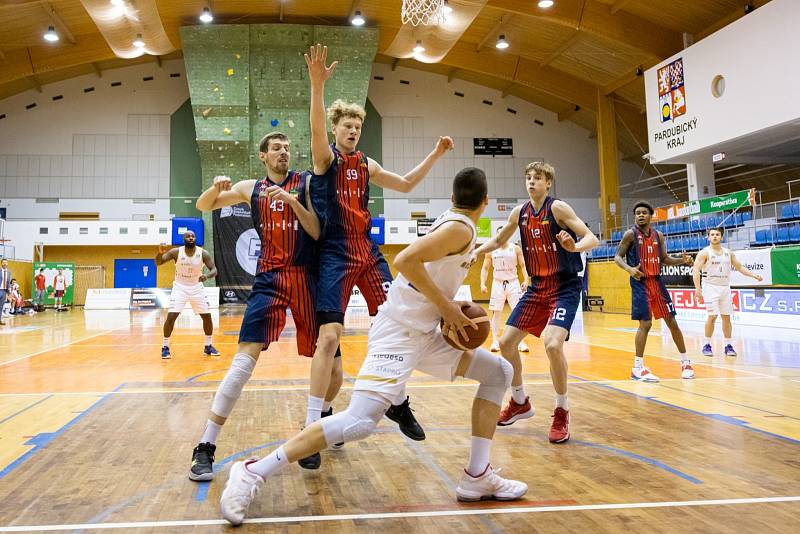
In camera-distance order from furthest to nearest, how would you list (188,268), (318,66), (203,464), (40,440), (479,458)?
(188,268) → (40,440) → (318,66) → (203,464) → (479,458)

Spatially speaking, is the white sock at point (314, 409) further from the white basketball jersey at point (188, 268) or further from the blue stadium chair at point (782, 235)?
the blue stadium chair at point (782, 235)

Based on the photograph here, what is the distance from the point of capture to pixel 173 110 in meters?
29.7

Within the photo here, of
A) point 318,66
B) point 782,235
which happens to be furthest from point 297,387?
point 782,235

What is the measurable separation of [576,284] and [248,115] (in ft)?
77.1

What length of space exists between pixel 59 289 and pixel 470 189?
26.8m

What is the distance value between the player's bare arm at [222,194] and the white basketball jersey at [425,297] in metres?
1.36

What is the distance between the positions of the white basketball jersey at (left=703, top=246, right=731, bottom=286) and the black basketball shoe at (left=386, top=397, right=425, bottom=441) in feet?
24.8

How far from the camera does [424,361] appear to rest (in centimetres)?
288

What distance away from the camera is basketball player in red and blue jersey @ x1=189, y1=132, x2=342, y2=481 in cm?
337

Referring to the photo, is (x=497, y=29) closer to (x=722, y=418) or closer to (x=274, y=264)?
(x=722, y=418)

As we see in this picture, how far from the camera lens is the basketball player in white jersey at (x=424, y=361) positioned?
8.44 ft

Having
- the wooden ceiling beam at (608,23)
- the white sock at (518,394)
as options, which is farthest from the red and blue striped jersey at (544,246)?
the wooden ceiling beam at (608,23)

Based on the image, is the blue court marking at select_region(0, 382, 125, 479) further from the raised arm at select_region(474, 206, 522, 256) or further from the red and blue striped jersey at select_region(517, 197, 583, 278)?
the red and blue striped jersey at select_region(517, 197, 583, 278)

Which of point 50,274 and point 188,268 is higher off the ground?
point 50,274
